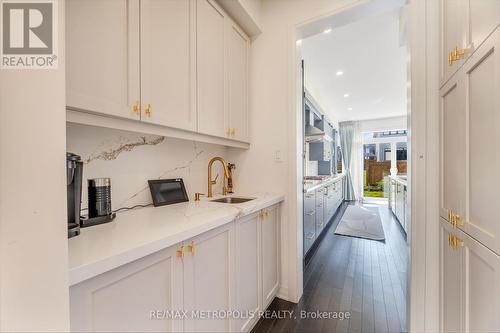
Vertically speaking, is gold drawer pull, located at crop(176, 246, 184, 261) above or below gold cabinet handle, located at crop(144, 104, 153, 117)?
below

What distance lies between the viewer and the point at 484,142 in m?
0.74

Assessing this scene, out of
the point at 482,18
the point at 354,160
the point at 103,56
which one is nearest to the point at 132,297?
the point at 103,56

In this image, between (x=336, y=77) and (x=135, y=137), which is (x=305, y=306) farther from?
(x=336, y=77)

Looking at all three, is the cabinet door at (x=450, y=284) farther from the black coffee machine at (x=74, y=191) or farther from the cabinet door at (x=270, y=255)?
the black coffee machine at (x=74, y=191)

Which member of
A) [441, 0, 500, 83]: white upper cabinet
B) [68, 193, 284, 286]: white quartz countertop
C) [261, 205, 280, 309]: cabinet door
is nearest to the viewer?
[68, 193, 284, 286]: white quartz countertop

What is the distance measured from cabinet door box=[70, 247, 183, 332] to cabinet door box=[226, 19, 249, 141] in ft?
3.80

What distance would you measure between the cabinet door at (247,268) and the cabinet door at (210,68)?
0.73m

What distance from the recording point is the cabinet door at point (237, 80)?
174 centimetres

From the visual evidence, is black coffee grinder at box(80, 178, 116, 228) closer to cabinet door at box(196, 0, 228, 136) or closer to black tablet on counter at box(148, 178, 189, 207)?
black tablet on counter at box(148, 178, 189, 207)

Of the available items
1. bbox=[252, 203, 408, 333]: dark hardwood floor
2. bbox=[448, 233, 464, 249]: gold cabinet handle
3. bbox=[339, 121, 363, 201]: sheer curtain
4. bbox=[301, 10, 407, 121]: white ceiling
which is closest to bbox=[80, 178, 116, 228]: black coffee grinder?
bbox=[252, 203, 408, 333]: dark hardwood floor

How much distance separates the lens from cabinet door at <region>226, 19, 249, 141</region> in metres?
1.74

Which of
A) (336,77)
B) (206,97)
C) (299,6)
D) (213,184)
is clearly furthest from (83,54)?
(336,77)

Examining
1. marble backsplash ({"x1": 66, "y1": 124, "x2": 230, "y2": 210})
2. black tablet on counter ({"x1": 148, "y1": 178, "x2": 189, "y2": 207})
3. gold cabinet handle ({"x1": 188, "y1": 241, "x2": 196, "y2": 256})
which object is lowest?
gold cabinet handle ({"x1": 188, "y1": 241, "x2": 196, "y2": 256})

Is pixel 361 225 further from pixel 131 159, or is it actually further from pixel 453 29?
pixel 131 159
